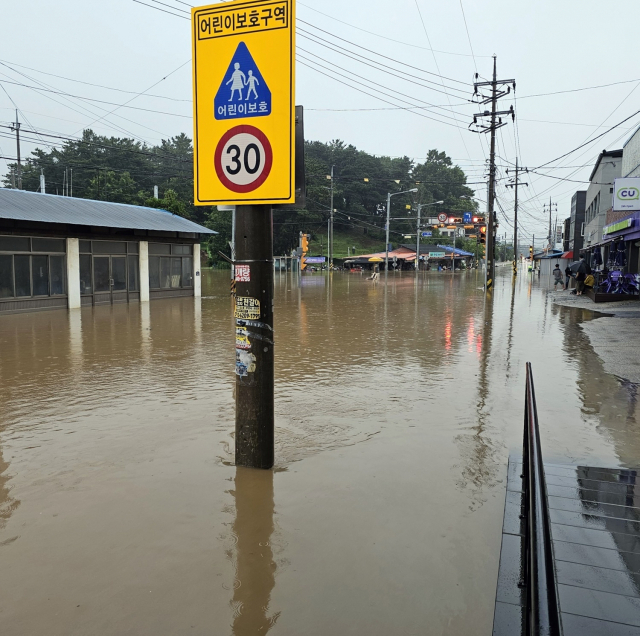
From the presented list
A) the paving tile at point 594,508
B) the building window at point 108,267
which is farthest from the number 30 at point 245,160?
the building window at point 108,267

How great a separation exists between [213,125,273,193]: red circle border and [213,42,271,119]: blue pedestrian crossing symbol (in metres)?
0.13

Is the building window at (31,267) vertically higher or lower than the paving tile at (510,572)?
higher

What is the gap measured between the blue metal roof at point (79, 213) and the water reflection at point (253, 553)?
59.9ft

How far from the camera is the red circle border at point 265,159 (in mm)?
5242

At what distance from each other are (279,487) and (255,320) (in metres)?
1.54

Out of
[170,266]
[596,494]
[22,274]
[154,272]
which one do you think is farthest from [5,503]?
[170,266]

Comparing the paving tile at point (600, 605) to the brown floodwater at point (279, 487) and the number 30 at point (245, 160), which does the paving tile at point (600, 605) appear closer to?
the brown floodwater at point (279, 487)

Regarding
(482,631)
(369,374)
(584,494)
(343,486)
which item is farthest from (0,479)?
(369,374)

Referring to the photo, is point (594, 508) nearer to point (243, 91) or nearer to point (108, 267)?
point (243, 91)

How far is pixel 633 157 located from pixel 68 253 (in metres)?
26.3

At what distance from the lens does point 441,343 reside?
1438 cm

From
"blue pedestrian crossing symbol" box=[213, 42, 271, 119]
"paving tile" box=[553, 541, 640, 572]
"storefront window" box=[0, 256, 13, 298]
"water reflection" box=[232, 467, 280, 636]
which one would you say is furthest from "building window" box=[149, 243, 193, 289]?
"paving tile" box=[553, 541, 640, 572]

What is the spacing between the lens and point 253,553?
13.8ft

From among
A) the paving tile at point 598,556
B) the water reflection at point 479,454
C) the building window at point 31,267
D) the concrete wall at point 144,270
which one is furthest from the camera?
the concrete wall at point 144,270
